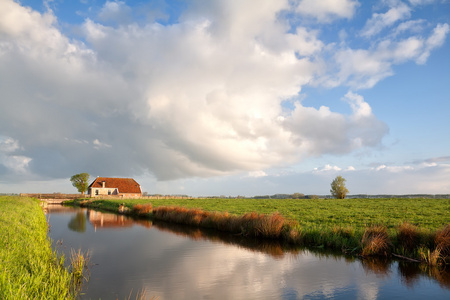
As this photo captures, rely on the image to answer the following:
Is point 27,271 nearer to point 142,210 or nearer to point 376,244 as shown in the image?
point 376,244

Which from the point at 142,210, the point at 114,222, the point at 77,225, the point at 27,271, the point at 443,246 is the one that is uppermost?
the point at 27,271

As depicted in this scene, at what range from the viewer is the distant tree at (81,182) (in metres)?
95.2

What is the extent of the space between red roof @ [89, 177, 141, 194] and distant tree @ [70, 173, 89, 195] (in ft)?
22.5

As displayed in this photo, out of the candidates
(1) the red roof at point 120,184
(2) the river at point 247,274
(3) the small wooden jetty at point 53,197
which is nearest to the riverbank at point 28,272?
(2) the river at point 247,274

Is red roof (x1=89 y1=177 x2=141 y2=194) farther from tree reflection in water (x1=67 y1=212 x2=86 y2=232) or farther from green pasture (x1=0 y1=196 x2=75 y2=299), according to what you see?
green pasture (x1=0 y1=196 x2=75 y2=299)

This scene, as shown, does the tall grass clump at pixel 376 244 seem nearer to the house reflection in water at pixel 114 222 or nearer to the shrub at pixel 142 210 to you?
the house reflection in water at pixel 114 222

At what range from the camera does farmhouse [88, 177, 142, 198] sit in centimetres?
8844

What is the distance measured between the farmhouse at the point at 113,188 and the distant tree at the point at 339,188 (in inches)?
2422

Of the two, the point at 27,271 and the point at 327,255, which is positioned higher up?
the point at 27,271

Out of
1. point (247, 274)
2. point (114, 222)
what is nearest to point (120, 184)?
point (114, 222)

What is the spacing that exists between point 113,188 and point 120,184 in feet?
8.58

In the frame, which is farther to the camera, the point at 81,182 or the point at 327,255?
the point at 81,182

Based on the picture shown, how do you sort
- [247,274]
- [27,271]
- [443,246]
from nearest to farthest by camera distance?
[27,271] → [247,274] → [443,246]

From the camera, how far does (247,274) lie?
12.8 m
